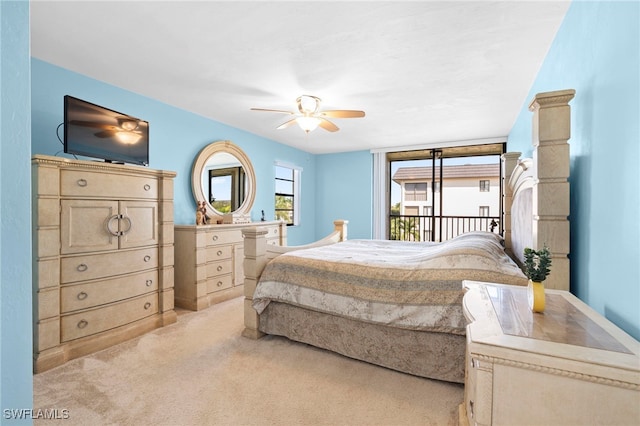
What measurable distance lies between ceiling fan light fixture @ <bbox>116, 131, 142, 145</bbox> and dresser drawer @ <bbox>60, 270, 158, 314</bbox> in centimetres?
130

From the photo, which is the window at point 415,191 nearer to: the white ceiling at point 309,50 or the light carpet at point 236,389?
the white ceiling at point 309,50

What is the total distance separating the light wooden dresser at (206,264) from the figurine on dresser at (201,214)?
0.81 feet

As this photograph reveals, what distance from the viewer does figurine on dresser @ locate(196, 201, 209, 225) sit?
3.78 metres

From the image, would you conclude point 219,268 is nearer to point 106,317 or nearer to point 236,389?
point 106,317

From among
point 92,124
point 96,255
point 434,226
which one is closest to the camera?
point 96,255

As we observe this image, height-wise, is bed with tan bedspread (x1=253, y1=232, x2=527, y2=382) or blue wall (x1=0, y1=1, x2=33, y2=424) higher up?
blue wall (x1=0, y1=1, x2=33, y2=424)

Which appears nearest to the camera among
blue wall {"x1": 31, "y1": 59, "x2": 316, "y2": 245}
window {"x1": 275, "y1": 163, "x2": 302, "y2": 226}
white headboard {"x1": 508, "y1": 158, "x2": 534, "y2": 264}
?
white headboard {"x1": 508, "y1": 158, "x2": 534, "y2": 264}

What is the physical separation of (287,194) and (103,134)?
3596mm

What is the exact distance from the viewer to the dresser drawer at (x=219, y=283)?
3.66 m

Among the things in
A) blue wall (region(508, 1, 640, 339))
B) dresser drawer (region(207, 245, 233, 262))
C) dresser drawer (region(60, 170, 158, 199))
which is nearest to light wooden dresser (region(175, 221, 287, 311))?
dresser drawer (region(207, 245, 233, 262))

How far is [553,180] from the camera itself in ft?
5.00

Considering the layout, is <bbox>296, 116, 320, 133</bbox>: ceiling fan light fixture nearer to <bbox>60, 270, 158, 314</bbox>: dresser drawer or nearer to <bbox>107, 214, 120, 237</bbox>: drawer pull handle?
<bbox>107, 214, 120, 237</bbox>: drawer pull handle

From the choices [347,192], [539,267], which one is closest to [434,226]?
[347,192]

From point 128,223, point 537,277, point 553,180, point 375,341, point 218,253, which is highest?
point 553,180
